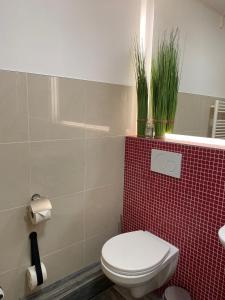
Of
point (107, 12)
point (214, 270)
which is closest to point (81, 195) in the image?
point (214, 270)

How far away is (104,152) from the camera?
68.9 inches

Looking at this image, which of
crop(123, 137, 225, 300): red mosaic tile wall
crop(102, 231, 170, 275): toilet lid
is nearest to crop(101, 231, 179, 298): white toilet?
crop(102, 231, 170, 275): toilet lid

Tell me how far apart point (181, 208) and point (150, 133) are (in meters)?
0.61

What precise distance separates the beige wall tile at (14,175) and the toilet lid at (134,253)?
2.04 feet

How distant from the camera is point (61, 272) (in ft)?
5.41

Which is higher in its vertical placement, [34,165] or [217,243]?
[34,165]

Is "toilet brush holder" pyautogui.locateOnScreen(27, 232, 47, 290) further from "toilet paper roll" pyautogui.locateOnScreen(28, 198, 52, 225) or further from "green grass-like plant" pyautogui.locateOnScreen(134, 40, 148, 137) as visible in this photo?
"green grass-like plant" pyautogui.locateOnScreen(134, 40, 148, 137)

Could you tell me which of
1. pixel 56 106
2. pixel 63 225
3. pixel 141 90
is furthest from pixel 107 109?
pixel 63 225

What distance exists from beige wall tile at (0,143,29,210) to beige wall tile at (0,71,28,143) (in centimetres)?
6

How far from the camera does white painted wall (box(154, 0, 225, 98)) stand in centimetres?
152

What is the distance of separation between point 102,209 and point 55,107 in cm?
90

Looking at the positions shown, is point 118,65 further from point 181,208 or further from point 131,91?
point 181,208

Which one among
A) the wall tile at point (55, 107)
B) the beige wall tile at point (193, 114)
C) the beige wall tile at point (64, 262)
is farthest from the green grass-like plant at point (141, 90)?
the beige wall tile at point (64, 262)

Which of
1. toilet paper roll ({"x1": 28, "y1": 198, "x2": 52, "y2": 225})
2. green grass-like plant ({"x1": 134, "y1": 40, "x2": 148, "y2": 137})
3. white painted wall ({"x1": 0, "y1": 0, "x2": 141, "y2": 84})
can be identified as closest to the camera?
white painted wall ({"x1": 0, "y1": 0, "x2": 141, "y2": 84})
